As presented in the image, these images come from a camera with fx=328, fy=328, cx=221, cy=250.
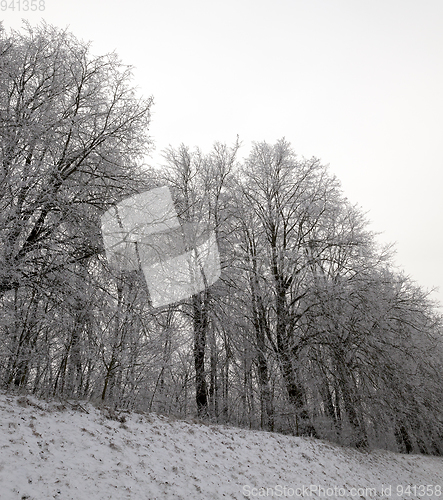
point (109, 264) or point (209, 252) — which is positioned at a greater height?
point (209, 252)

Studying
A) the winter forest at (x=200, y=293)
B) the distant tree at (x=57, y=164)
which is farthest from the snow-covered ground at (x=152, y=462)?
the distant tree at (x=57, y=164)

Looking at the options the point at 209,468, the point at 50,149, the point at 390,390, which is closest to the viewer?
the point at 209,468

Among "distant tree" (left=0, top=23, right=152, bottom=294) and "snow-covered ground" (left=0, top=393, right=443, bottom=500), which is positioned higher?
"distant tree" (left=0, top=23, right=152, bottom=294)

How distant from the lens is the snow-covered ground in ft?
12.2

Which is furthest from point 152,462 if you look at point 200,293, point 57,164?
point 200,293

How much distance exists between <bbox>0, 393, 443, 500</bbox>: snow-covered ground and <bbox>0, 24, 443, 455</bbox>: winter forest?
1.25 meters

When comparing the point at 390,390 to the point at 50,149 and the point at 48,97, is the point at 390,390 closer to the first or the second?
the point at 50,149

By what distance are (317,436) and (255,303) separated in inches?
169

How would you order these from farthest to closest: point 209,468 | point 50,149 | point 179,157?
point 179,157 < point 50,149 < point 209,468

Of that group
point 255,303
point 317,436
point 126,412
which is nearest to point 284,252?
point 255,303

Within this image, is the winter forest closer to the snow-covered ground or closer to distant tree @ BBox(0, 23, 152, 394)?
distant tree @ BBox(0, 23, 152, 394)

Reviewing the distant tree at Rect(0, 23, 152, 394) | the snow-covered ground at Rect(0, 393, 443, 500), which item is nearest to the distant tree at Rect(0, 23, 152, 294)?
the distant tree at Rect(0, 23, 152, 394)

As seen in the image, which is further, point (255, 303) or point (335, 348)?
point (255, 303)

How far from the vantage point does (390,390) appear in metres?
9.29
